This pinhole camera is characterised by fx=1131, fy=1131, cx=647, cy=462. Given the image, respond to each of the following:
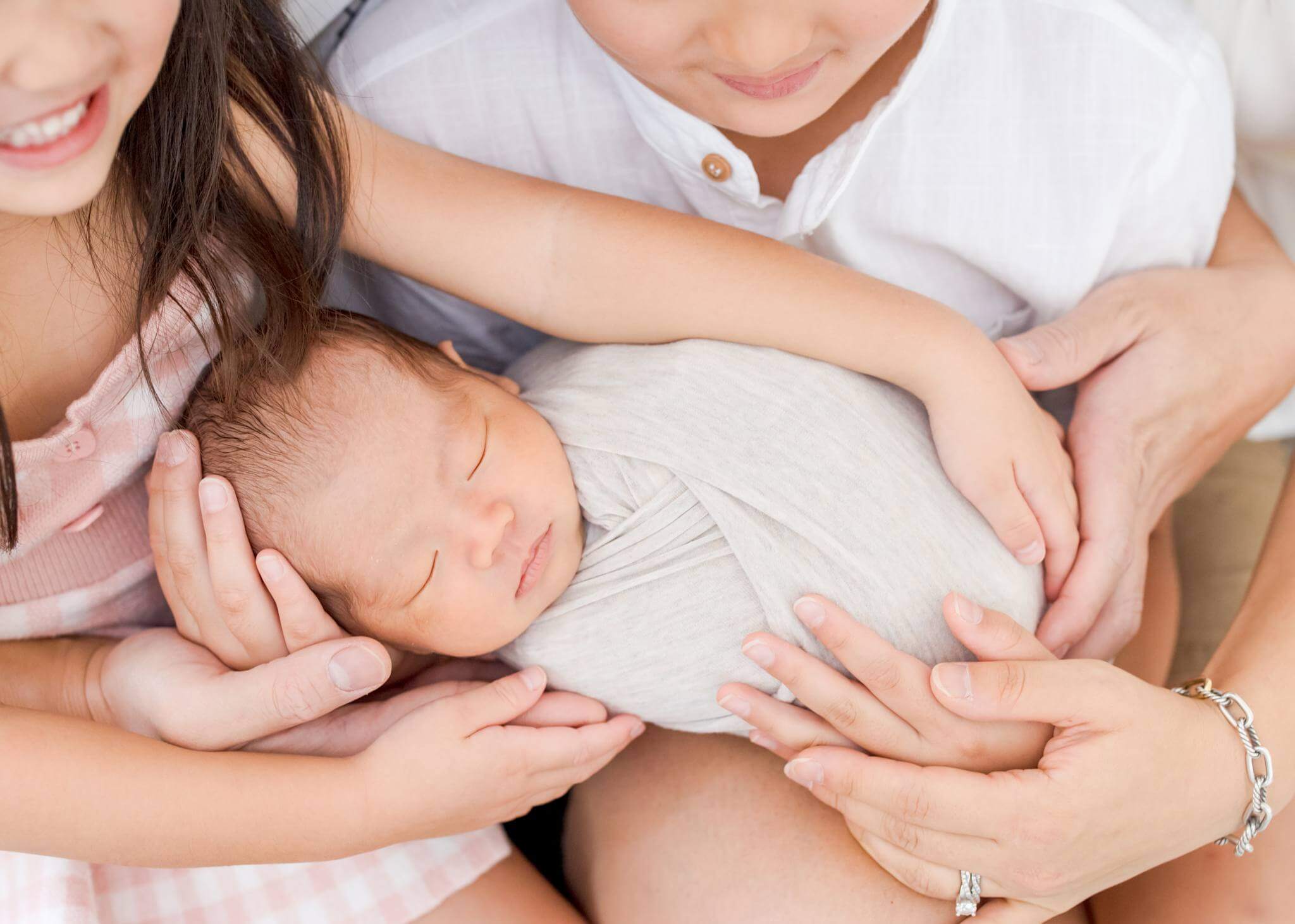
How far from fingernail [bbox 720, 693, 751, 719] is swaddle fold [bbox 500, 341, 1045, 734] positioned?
3 cm

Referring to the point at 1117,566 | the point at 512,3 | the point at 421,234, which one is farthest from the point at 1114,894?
the point at 512,3

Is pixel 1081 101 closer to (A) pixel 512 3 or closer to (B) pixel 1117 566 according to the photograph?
(B) pixel 1117 566

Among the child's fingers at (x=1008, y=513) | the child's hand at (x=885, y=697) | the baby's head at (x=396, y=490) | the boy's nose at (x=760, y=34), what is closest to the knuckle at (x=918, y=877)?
the child's hand at (x=885, y=697)

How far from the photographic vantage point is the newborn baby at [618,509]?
1023mm

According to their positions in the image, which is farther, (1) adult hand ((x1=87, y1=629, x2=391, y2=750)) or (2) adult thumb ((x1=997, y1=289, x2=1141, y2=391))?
(2) adult thumb ((x1=997, y1=289, x2=1141, y2=391))

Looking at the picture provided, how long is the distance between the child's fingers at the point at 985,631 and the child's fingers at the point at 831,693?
0.06 meters

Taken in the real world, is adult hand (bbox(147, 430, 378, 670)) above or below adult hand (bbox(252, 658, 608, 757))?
above

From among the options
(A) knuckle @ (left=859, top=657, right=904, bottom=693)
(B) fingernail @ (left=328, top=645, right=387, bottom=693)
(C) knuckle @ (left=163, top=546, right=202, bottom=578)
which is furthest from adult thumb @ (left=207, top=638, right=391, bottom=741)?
(A) knuckle @ (left=859, top=657, right=904, bottom=693)

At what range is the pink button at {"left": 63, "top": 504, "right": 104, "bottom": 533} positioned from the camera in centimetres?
111

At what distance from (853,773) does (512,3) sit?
2.91ft

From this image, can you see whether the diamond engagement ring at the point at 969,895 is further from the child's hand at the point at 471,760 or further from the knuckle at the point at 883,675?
the child's hand at the point at 471,760

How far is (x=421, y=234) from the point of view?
1.11 meters

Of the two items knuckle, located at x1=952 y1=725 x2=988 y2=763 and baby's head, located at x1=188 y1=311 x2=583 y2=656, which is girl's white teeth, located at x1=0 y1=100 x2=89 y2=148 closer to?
baby's head, located at x1=188 y1=311 x2=583 y2=656

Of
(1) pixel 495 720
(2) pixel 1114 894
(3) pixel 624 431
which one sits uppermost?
(3) pixel 624 431
